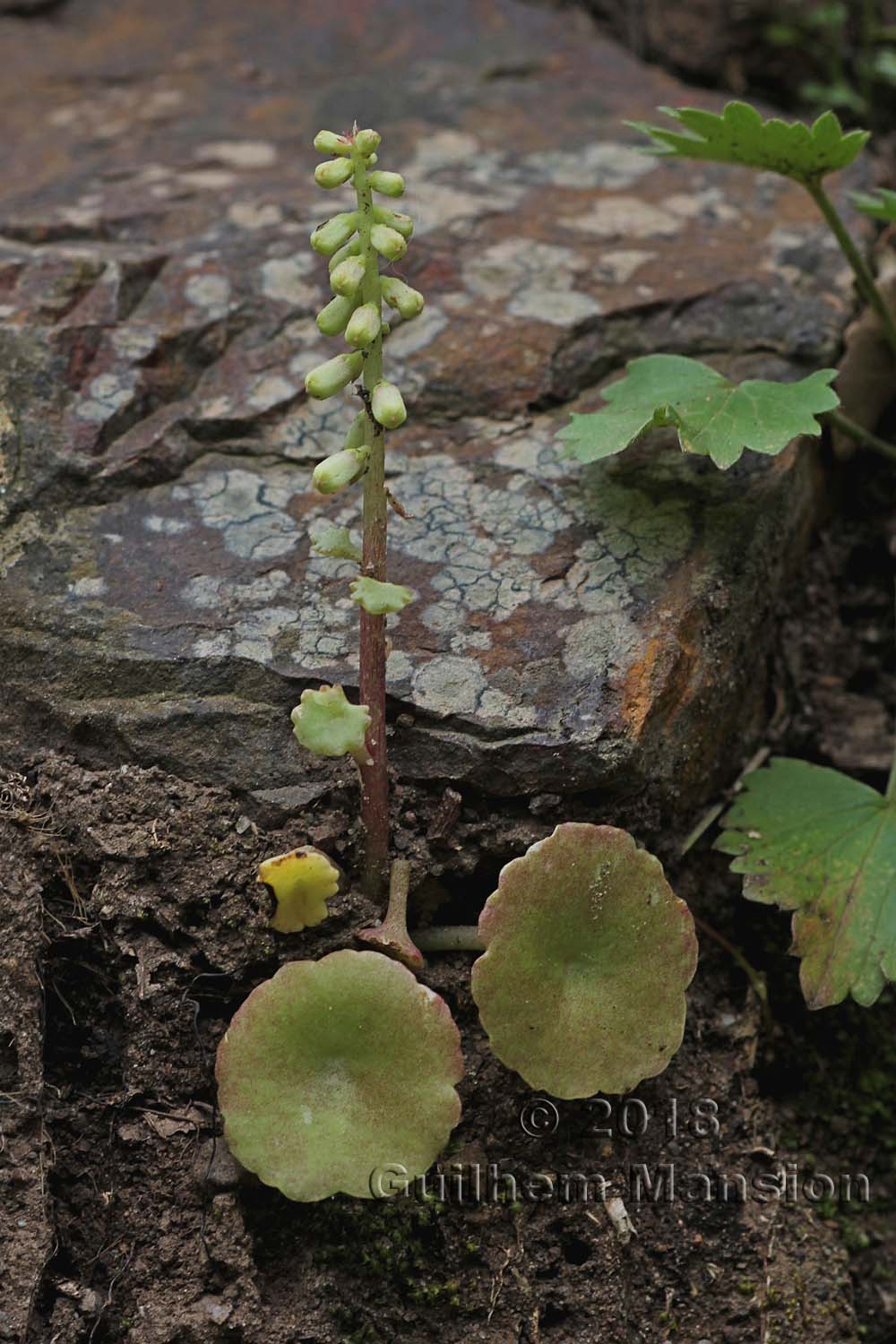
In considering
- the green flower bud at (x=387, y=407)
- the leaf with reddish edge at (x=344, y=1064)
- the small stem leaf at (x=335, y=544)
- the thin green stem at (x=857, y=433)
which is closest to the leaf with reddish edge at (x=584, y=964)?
the leaf with reddish edge at (x=344, y=1064)

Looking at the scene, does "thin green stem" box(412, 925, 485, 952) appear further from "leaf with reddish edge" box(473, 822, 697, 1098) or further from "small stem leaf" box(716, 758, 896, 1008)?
"small stem leaf" box(716, 758, 896, 1008)

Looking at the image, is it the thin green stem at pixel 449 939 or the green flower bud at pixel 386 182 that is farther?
the thin green stem at pixel 449 939

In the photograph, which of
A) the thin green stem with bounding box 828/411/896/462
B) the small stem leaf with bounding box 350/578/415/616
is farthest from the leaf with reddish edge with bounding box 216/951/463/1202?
the thin green stem with bounding box 828/411/896/462

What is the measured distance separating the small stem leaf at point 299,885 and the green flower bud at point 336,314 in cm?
82

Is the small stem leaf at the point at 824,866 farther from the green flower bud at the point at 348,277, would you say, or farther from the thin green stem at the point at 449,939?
the green flower bud at the point at 348,277

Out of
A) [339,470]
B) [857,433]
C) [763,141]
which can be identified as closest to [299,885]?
[339,470]

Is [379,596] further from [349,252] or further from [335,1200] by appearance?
[335,1200]

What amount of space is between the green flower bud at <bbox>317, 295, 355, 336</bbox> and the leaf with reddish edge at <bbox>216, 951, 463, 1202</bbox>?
0.97 meters

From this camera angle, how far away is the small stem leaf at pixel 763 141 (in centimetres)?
242

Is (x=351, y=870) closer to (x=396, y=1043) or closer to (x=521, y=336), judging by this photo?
(x=396, y=1043)

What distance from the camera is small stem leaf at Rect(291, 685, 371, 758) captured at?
6.15ft

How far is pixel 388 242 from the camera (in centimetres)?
182

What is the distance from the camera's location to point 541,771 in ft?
6.89

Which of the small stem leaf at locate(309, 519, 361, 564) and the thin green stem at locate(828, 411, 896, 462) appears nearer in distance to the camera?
the small stem leaf at locate(309, 519, 361, 564)
